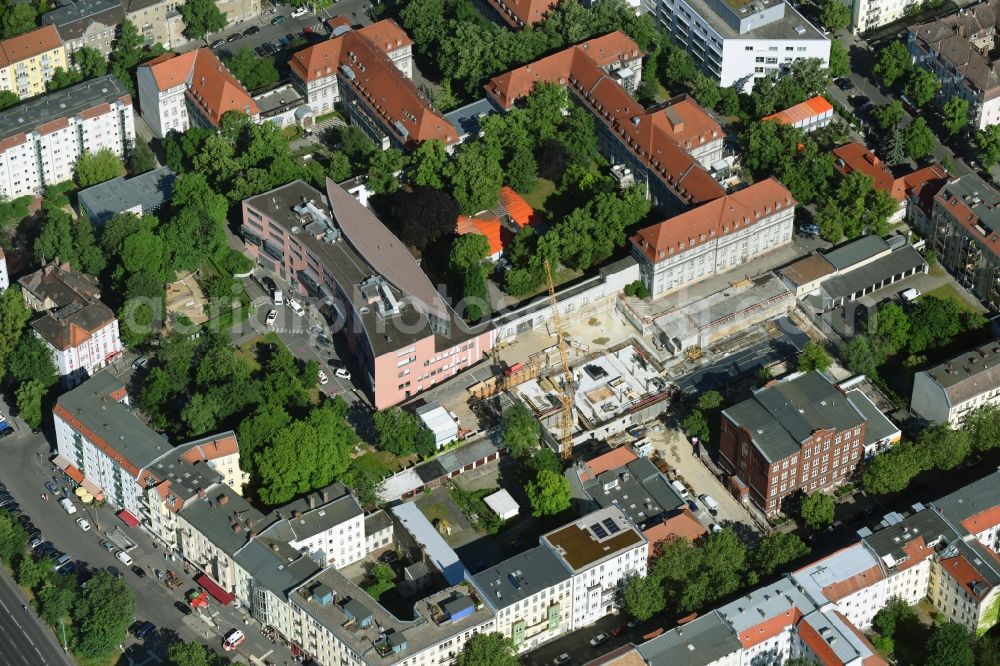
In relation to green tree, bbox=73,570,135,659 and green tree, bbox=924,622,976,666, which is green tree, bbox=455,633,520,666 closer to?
green tree, bbox=73,570,135,659

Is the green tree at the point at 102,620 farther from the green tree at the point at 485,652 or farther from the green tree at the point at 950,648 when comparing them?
the green tree at the point at 950,648

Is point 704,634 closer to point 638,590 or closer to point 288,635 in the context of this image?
point 638,590

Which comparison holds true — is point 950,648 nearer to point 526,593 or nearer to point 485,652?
point 526,593

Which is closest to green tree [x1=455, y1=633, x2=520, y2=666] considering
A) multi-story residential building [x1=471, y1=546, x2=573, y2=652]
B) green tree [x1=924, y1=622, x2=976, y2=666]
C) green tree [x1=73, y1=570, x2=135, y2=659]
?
multi-story residential building [x1=471, y1=546, x2=573, y2=652]

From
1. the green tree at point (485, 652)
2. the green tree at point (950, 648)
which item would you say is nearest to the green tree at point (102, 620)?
the green tree at point (485, 652)

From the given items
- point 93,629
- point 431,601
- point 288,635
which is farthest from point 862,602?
point 93,629

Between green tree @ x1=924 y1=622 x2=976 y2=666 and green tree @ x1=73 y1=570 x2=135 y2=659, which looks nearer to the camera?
green tree @ x1=924 y1=622 x2=976 y2=666

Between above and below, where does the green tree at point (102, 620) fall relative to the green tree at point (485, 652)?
below
